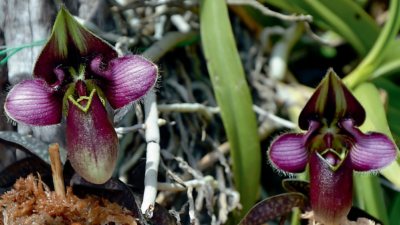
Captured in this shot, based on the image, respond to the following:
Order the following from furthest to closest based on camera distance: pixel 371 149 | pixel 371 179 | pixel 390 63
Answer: pixel 390 63, pixel 371 179, pixel 371 149

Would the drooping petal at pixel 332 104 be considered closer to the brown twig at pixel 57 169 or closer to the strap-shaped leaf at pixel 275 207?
the strap-shaped leaf at pixel 275 207

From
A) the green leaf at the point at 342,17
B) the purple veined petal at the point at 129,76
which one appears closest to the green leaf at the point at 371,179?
the green leaf at the point at 342,17

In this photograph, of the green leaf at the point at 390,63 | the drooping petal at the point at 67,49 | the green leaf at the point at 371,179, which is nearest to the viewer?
the drooping petal at the point at 67,49

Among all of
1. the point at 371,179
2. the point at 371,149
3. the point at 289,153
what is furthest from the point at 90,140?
the point at 371,179

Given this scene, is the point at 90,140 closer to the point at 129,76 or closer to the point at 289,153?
the point at 129,76

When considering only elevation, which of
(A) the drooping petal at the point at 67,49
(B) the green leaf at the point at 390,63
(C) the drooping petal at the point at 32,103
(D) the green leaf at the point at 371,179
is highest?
(A) the drooping petal at the point at 67,49

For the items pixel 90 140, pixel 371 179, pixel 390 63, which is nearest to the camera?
pixel 90 140
